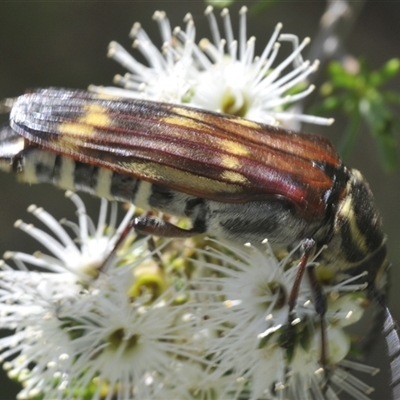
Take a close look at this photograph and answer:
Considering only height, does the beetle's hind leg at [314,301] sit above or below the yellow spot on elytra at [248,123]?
below

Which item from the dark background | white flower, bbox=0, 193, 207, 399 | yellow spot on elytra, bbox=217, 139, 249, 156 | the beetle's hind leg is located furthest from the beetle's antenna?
the dark background

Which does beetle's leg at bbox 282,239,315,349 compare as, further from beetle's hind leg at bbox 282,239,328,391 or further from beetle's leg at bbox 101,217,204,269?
beetle's leg at bbox 101,217,204,269

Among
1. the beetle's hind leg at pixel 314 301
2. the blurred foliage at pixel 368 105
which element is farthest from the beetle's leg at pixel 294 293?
the blurred foliage at pixel 368 105

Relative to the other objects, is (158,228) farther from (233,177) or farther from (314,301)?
(314,301)

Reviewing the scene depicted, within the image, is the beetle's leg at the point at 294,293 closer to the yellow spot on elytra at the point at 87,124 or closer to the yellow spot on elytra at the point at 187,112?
the yellow spot on elytra at the point at 187,112

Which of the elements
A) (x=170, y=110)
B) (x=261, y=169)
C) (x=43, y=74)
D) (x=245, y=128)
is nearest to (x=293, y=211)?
(x=261, y=169)

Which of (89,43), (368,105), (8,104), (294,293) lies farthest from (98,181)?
(89,43)
